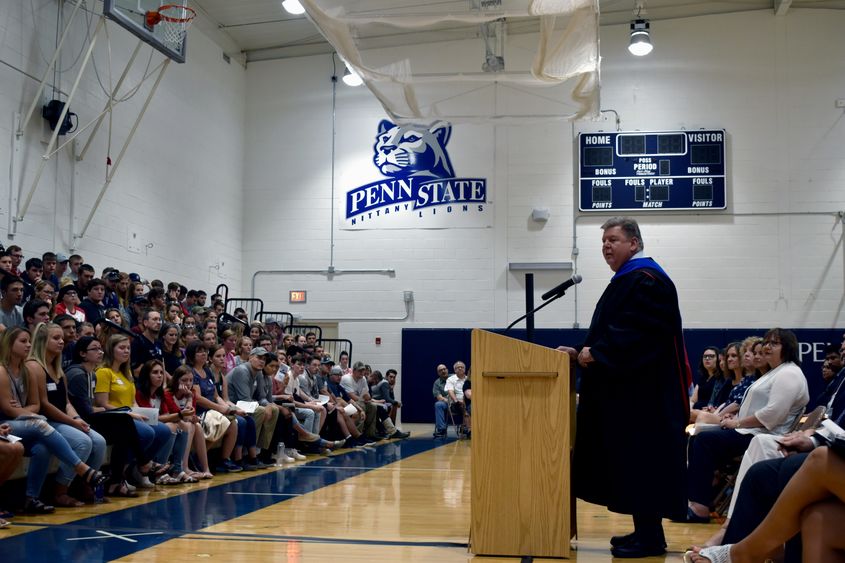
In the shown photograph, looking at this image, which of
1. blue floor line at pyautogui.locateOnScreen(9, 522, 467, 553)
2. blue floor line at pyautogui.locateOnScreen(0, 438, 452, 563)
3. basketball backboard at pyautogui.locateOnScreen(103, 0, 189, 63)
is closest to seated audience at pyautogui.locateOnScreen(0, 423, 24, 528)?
blue floor line at pyautogui.locateOnScreen(0, 438, 452, 563)

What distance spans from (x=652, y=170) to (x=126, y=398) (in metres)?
11.5

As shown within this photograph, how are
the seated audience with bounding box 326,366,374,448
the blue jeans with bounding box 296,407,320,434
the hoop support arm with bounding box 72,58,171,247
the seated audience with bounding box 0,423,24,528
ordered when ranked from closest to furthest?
the seated audience with bounding box 0,423,24,528
the blue jeans with bounding box 296,407,320,434
the seated audience with bounding box 326,366,374,448
the hoop support arm with bounding box 72,58,171,247

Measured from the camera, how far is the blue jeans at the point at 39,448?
5066 mm

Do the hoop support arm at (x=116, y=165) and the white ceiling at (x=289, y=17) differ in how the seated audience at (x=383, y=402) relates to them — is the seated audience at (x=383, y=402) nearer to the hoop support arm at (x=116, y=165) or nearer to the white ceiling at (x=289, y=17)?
the hoop support arm at (x=116, y=165)

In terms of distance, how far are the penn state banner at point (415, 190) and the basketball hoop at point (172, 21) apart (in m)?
5.99

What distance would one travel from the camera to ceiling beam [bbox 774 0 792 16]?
607 inches

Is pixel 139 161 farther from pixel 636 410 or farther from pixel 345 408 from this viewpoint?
pixel 636 410

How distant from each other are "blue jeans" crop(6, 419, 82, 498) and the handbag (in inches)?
89.2

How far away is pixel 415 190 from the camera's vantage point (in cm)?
1667

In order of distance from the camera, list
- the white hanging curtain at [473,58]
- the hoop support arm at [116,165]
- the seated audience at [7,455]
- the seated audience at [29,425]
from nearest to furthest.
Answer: the seated audience at [7,455] < the seated audience at [29,425] < the white hanging curtain at [473,58] < the hoop support arm at [116,165]

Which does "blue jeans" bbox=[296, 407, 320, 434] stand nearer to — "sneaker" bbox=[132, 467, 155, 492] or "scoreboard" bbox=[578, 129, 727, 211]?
"sneaker" bbox=[132, 467, 155, 492]

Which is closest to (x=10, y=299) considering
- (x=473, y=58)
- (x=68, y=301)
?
(x=68, y=301)

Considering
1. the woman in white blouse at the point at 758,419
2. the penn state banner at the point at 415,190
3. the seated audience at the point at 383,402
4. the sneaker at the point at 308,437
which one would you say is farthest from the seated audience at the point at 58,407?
the penn state banner at the point at 415,190

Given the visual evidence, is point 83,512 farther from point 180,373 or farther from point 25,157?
point 25,157
